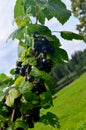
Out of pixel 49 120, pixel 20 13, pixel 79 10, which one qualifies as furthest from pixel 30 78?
pixel 79 10

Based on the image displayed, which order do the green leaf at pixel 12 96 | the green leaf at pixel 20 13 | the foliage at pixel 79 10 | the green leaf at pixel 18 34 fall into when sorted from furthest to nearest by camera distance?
the foliage at pixel 79 10 → the green leaf at pixel 20 13 → the green leaf at pixel 18 34 → the green leaf at pixel 12 96

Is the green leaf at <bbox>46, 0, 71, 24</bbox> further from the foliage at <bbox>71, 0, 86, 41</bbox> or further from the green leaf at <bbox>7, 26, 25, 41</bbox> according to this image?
the foliage at <bbox>71, 0, 86, 41</bbox>

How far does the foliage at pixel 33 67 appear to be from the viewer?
9.08 feet

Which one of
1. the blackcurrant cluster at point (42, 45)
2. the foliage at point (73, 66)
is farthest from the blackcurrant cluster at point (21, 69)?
the foliage at point (73, 66)

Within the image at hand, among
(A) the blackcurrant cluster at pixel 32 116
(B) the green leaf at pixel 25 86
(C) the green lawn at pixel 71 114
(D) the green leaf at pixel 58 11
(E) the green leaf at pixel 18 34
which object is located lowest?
(C) the green lawn at pixel 71 114

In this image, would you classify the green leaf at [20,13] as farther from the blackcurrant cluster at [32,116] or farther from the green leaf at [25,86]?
the blackcurrant cluster at [32,116]

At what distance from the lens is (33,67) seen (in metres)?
2.85

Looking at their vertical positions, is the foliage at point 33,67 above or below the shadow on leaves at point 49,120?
above

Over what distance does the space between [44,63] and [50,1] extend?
1.49ft

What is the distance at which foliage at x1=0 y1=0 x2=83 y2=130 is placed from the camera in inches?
109

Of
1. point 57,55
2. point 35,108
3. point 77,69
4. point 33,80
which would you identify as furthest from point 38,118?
point 77,69

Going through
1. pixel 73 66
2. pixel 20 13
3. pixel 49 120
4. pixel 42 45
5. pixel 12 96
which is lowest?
pixel 73 66

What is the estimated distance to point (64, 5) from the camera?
2.96 meters

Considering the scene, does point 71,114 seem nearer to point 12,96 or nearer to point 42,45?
point 42,45
